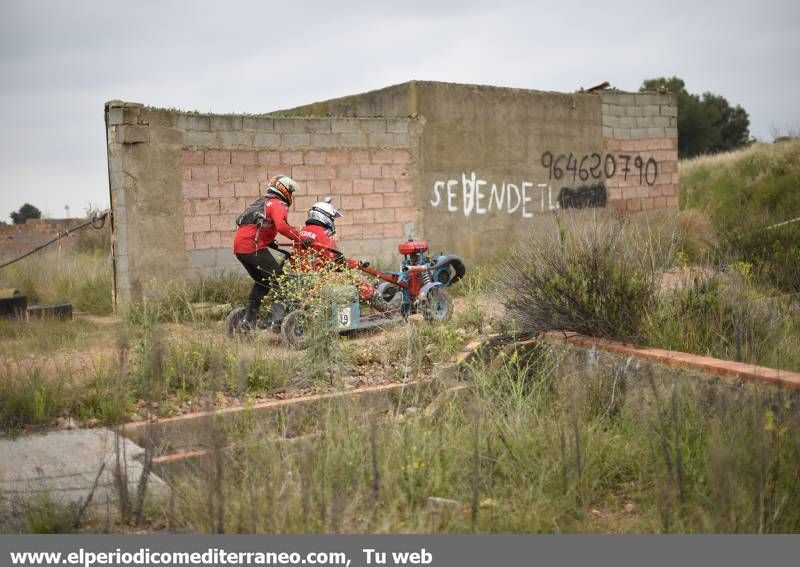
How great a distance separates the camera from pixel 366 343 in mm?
7738

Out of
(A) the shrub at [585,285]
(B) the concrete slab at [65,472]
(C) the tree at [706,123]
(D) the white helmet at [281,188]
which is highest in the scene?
(C) the tree at [706,123]

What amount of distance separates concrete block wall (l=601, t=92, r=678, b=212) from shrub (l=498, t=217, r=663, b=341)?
8.27 metres

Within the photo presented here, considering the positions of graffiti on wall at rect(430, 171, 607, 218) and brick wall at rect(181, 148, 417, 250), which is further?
graffiti on wall at rect(430, 171, 607, 218)

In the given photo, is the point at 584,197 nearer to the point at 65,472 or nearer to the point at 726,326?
the point at 726,326

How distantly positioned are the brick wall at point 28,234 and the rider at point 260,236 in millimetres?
13354

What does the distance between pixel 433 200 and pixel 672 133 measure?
5789 millimetres

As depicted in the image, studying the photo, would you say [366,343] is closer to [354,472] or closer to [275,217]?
[275,217]

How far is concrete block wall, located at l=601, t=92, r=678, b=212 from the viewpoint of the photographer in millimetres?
14695

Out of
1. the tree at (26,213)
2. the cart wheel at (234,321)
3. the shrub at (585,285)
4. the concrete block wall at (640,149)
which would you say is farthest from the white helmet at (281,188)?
the tree at (26,213)

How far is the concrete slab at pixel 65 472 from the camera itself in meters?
4.11

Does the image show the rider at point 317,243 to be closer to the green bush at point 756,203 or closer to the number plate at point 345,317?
the number plate at point 345,317

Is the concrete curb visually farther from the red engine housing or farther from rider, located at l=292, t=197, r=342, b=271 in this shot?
the red engine housing

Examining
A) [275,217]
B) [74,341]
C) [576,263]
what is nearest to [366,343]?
[275,217]

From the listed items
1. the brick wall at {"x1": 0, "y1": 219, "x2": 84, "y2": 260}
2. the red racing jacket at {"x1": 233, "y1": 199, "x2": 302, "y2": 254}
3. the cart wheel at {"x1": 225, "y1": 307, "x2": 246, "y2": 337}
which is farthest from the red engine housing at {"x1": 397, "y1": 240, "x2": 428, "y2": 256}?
the brick wall at {"x1": 0, "y1": 219, "x2": 84, "y2": 260}
